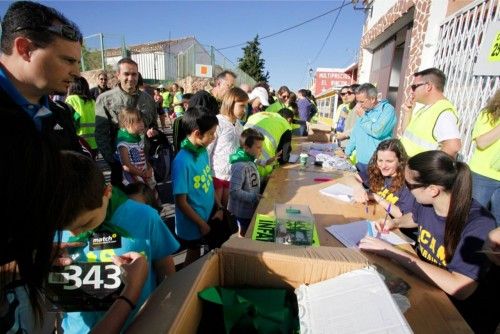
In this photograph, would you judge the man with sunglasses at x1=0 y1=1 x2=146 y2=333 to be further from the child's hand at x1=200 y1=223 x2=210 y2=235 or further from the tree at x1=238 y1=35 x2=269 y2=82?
the tree at x1=238 y1=35 x2=269 y2=82

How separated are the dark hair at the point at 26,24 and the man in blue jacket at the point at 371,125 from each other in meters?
2.76

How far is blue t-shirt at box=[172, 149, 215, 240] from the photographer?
1781mm

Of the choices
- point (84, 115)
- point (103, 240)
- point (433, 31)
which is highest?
point (433, 31)

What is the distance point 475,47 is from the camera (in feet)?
10.1

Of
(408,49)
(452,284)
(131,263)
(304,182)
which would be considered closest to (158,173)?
(304,182)

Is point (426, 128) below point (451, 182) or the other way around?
the other way around

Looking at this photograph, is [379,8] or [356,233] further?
[379,8]

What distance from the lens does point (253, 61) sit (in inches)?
1241

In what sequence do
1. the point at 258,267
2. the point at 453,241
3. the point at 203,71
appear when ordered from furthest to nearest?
the point at 203,71 < the point at 453,241 < the point at 258,267

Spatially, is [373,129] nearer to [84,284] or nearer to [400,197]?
[400,197]

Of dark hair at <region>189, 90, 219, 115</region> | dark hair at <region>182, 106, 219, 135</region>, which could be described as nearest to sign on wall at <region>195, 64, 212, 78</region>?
dark hair at <region>189, 90, 219, 115</region>

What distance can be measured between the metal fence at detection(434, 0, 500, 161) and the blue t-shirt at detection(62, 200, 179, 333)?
319 centimetres

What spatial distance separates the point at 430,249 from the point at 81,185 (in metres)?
1.53

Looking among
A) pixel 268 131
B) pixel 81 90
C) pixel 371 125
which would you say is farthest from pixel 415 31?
pixel 81 90
